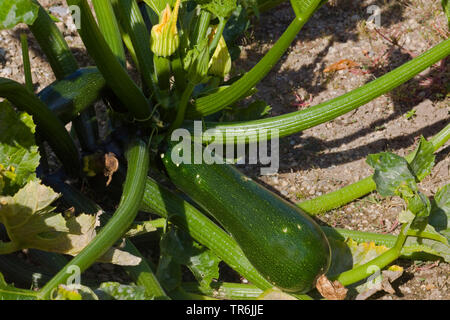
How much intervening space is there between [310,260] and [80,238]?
0.75 m

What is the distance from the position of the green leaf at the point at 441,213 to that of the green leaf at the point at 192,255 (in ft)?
2.41

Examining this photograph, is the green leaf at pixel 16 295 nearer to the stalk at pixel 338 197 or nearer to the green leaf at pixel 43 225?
the green leaf at pixel 43 225

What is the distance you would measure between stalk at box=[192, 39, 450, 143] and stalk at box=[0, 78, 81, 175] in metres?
0.53

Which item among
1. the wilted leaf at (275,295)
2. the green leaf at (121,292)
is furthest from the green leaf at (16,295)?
the wilted leaf at (275,295)

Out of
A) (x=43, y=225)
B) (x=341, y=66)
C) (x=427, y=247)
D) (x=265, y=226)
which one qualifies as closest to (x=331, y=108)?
(x=265, y=226)

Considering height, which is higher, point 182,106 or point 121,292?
point 182,106

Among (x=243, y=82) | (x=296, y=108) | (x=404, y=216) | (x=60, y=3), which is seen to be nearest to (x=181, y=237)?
(x=243, y=82)

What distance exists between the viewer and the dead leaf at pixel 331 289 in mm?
2252

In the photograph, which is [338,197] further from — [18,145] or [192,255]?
[18,145]

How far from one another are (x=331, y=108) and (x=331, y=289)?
0.62 m

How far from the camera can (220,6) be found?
7.32 ft

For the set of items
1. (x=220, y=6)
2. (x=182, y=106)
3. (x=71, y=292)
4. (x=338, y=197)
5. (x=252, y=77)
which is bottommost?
(x=338, y=197)

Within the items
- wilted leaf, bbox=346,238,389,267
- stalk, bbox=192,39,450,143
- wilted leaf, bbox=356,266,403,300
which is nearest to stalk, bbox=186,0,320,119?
stalk, bbox=192,39,450,143
